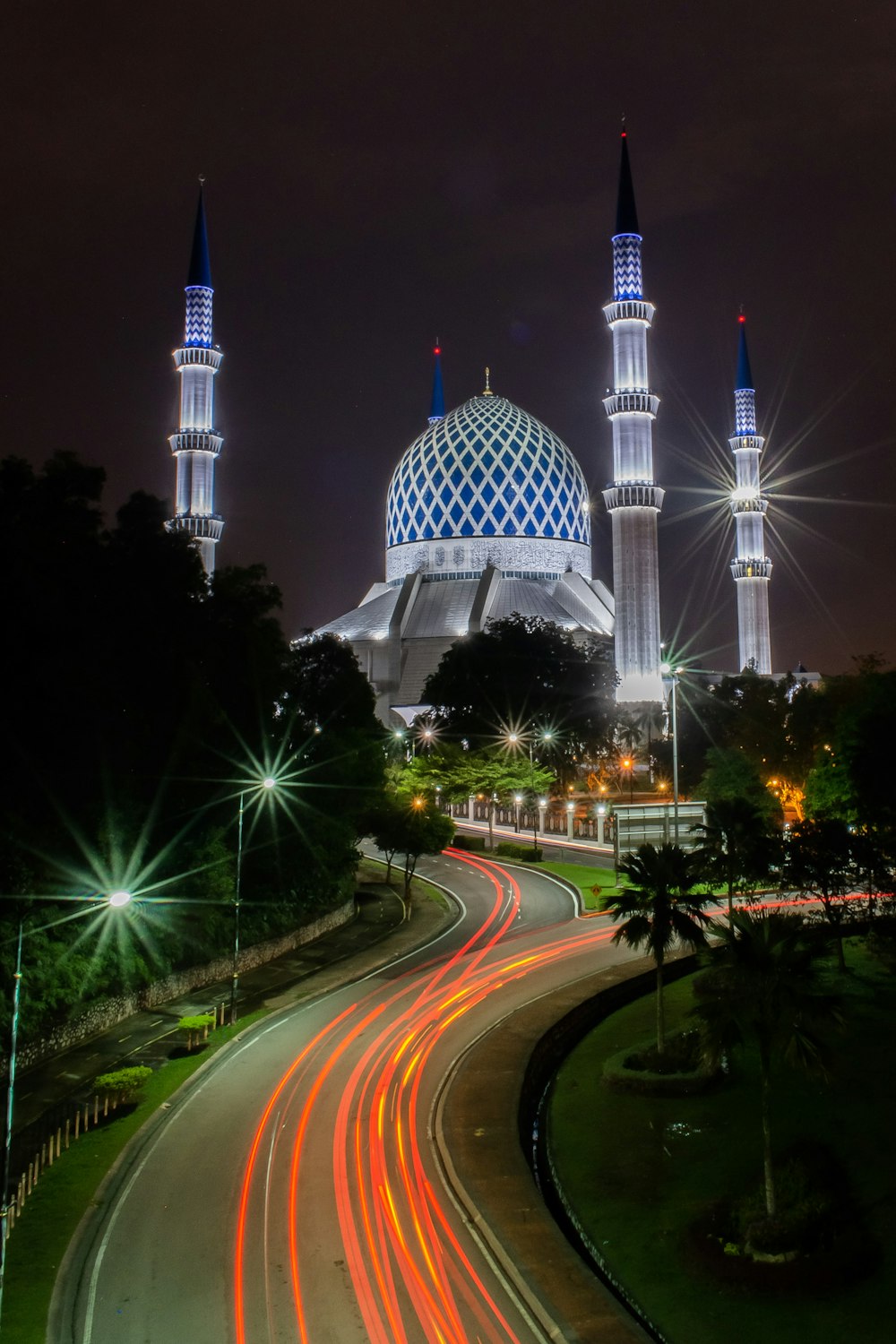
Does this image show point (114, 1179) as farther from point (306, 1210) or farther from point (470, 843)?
point (470, 843)

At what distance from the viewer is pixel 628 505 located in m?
58.6

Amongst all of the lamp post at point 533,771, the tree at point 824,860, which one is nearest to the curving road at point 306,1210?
the tree at point 824,860

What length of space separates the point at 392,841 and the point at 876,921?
1528cm

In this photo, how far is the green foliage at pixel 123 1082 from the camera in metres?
18.2

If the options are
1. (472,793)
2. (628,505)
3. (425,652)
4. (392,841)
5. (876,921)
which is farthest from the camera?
(425,652)

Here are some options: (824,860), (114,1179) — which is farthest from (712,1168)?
(824,860)

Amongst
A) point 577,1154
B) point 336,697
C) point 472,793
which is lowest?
point 577,1154

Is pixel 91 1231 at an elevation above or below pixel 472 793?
below

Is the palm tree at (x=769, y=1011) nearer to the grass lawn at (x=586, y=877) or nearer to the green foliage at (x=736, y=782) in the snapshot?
the grass lawn at (x=586, y=877)

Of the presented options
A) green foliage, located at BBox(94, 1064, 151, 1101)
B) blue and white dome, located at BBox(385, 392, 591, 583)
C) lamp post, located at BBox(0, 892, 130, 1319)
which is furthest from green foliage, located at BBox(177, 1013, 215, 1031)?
blue and white dome, located at BBox(385, 392, 591, 583)

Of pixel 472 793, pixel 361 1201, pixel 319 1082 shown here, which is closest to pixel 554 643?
pixel 472 793

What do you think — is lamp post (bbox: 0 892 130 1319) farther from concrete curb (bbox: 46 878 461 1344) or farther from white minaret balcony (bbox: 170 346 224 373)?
white minaret balcony (bbox: 170 346 224 373)

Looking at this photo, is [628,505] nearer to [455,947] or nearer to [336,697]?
[336,697]

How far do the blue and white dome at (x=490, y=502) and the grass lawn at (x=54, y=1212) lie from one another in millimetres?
63483
